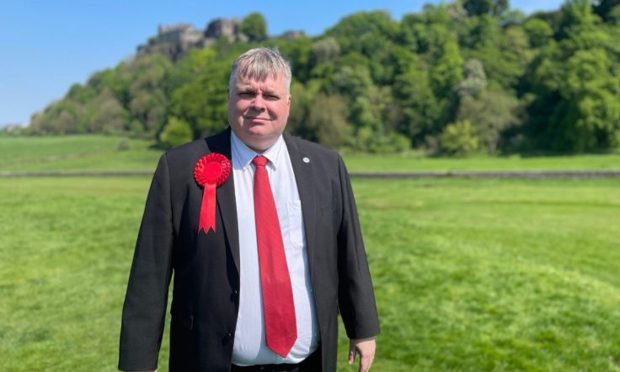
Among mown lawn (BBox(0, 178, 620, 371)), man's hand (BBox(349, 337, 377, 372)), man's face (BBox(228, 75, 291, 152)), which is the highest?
man's face (BBox(228, 75, 291, 152))

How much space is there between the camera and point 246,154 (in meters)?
2.78

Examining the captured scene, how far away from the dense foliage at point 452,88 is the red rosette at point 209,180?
62808 mm

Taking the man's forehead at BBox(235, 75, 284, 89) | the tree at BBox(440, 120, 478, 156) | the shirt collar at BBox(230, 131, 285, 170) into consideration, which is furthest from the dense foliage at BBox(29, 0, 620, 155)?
the man's forehead at BBox(235, 75, 284, 89)

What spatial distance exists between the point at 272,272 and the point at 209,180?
0.54 meters

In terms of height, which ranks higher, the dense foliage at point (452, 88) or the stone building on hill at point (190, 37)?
the stone building on hill at point (190, 37)

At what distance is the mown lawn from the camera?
6.59 meters

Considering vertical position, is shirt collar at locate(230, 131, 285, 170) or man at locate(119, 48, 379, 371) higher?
shirt collar at locate(230, 131, 285, 170)

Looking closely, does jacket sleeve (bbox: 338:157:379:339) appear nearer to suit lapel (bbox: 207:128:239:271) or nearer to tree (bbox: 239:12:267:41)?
suit lapel (bbox: 207:128:239:271)

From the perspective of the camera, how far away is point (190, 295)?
9.05ft

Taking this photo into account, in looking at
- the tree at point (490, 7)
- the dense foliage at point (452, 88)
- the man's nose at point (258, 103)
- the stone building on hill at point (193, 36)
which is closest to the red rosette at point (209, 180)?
the man's nose at point (258, 103)

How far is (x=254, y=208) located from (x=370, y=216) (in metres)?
13.7

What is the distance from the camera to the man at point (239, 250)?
2689mm

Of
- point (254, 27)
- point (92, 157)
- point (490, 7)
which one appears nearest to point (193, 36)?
point (254, 27)

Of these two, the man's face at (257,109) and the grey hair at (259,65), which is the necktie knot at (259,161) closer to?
the man's face at (257,109)
